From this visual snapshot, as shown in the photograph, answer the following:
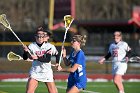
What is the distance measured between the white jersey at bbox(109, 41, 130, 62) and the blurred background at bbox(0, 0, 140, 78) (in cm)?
189

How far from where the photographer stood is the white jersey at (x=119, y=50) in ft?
70.0

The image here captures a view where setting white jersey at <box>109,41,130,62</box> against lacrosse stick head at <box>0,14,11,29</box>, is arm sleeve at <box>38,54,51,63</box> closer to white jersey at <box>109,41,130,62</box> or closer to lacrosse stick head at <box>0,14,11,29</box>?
lacrosse stick head at <box>0,14,11,29</box>

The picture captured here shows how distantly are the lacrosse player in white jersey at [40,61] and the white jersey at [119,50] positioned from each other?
15.1ft

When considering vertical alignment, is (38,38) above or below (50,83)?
above

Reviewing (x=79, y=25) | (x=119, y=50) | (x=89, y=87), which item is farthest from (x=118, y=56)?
(x=79, y=25)

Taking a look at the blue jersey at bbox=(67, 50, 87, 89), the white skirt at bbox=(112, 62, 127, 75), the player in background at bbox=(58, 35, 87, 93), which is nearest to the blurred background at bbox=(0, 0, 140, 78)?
the player in background at bbox=(58, 35, 87, 93)

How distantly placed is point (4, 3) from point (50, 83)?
176 feet

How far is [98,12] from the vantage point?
77.1 m

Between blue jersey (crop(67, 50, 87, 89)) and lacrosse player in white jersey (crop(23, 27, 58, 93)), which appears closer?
blue jersey (crop(67, 50, 87, 89))

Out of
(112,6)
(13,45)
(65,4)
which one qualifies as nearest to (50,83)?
(13,45)

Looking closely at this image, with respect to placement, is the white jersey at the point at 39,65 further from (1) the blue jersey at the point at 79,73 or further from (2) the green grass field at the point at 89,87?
(2) the green grass field at the point at 89,87

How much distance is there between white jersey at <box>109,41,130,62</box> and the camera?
840 inches

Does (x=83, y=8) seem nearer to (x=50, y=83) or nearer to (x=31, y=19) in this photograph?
(x=31, y=19)

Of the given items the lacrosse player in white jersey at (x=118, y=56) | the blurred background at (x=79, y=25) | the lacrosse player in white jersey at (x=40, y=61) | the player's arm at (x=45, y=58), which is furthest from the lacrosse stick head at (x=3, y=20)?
the lacrosse player in white jersey at (x=118, y=56)
